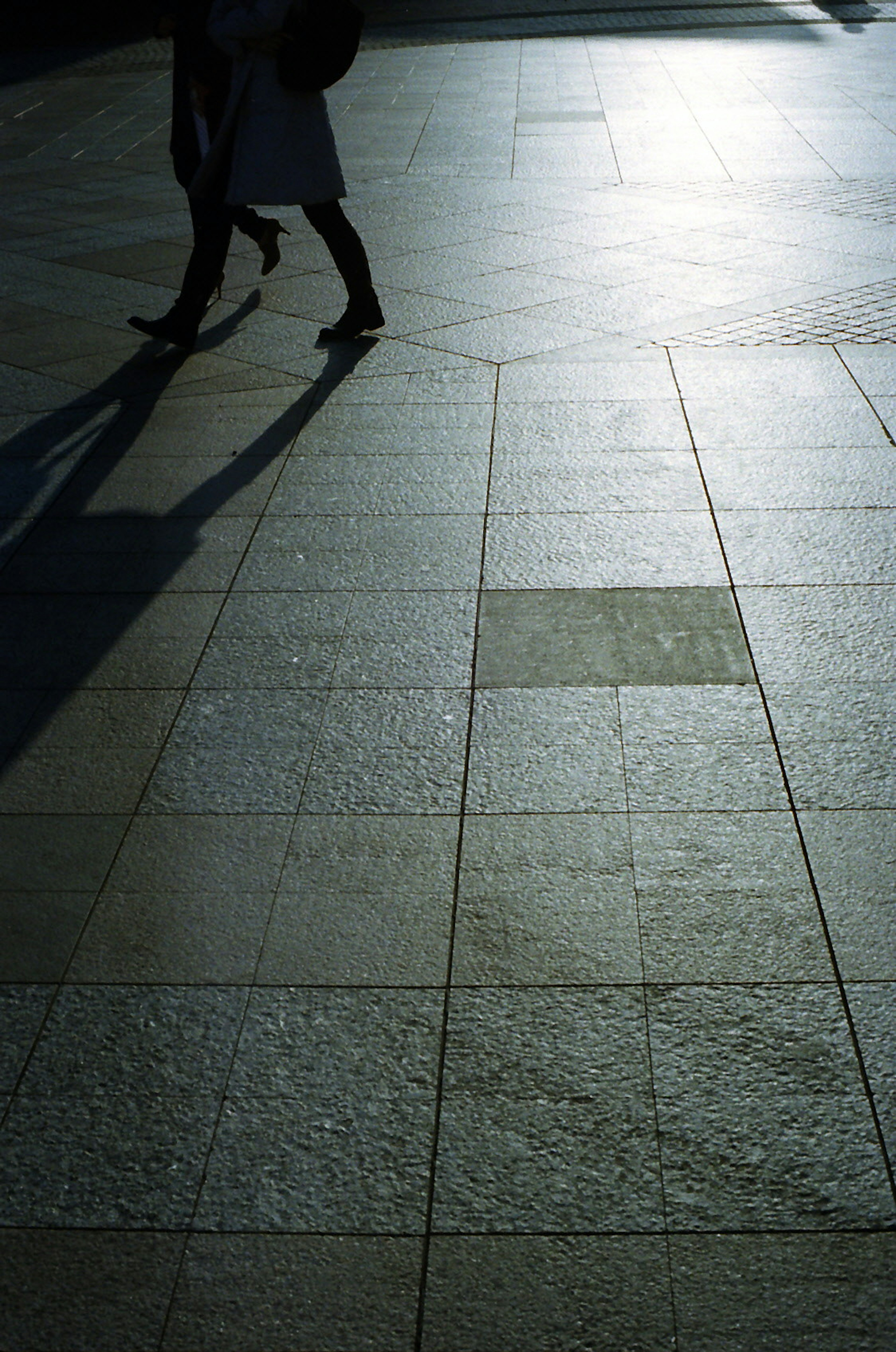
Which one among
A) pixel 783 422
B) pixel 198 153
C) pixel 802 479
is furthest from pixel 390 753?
pixel 198 153

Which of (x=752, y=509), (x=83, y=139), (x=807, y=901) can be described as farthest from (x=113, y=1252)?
(x=83, y=139)

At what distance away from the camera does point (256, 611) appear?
176 inches

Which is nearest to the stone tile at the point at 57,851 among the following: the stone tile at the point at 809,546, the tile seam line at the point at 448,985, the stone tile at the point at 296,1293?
the tile seam line at the point at 448,985

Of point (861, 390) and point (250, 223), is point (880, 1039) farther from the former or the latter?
point (250, 223)

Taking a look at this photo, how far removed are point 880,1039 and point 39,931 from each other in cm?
184

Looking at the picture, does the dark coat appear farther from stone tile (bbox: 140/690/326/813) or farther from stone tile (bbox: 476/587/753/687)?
stone tile (bbox: 140/690/326/813)

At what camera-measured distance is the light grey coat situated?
6.52 m

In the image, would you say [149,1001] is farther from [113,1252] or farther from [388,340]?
[388,340]

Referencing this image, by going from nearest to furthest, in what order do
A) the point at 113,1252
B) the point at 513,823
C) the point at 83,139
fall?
the point at 113,1252
the point at 513,823
the point at 83,139

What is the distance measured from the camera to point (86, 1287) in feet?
7.40

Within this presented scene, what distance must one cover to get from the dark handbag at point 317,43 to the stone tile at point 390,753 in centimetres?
374

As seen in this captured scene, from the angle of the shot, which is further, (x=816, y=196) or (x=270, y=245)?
(x=816, y=196)

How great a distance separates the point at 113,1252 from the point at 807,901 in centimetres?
163

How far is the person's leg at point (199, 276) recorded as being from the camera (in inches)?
268
